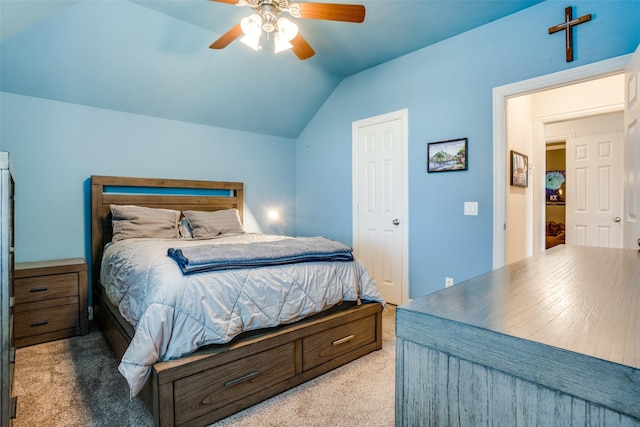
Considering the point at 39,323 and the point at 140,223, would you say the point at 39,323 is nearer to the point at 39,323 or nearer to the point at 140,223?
the point at 39,323

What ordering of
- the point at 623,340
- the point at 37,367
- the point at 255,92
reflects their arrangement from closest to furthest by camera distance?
1. the point at 623,340
2. the point at 37,367
3. the point at 255,92

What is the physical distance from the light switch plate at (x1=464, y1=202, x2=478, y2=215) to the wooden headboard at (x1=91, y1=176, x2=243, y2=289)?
254 centimetres

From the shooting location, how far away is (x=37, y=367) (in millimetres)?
2178

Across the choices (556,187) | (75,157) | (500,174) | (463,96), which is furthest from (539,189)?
(75,157)

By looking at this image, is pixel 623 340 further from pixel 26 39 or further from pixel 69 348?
pixel 26 39

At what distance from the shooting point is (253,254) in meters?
1.91

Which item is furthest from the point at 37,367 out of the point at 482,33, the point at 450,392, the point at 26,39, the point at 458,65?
the point at 482,33

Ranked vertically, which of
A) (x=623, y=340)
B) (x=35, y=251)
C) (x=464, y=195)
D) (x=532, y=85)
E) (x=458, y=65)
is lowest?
(x=35, y=251)

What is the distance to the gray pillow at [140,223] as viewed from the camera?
3.01 metres

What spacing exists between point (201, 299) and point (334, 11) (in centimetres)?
187

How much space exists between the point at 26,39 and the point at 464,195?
148 inches

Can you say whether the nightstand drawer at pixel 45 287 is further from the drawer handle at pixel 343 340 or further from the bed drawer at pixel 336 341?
the drawer handle at pixel 343 340

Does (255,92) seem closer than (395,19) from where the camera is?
No

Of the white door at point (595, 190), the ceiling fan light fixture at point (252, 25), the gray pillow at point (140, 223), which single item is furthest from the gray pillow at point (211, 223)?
the white door at point (595, 190)
